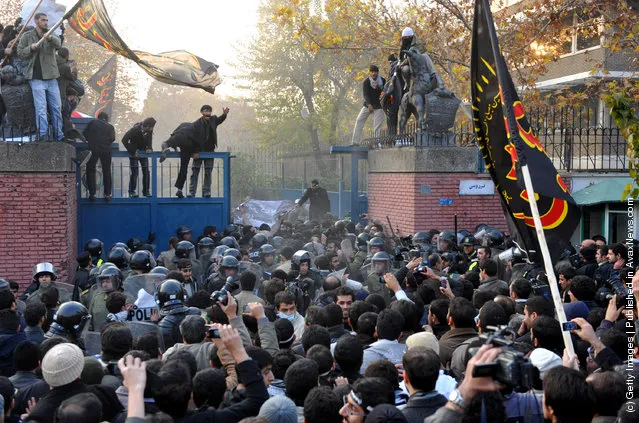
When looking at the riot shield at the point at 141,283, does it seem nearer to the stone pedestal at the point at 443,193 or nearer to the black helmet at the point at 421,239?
the black helmet at the point at 421,239

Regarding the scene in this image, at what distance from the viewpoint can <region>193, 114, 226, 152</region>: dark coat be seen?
17.1 meters

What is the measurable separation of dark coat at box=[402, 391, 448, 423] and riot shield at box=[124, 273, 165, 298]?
18.1ft

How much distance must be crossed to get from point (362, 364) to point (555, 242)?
7.83 feet

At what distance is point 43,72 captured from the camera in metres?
13.3

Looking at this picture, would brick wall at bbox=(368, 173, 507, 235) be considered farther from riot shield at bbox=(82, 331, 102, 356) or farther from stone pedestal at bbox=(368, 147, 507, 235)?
riot shield at bbox=(82, 331, 102, 356)

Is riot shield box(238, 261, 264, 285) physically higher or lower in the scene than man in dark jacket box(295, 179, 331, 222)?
lower

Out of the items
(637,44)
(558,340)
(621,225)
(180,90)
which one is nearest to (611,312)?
(558,340)

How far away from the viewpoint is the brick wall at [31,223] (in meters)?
13.1

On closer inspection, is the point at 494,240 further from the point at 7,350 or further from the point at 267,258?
the point at 7,350

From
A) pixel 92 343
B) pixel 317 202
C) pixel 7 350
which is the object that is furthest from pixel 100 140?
pixel 7 350

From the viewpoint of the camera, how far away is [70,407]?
13.4 ft

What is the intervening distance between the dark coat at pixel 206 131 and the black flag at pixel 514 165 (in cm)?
1027

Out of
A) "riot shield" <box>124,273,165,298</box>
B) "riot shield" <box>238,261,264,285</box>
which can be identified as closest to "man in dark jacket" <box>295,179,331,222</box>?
"riot shield" <box>238,261,264,285</box>

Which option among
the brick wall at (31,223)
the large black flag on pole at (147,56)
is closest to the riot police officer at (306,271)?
the brick wall at (31,223)
